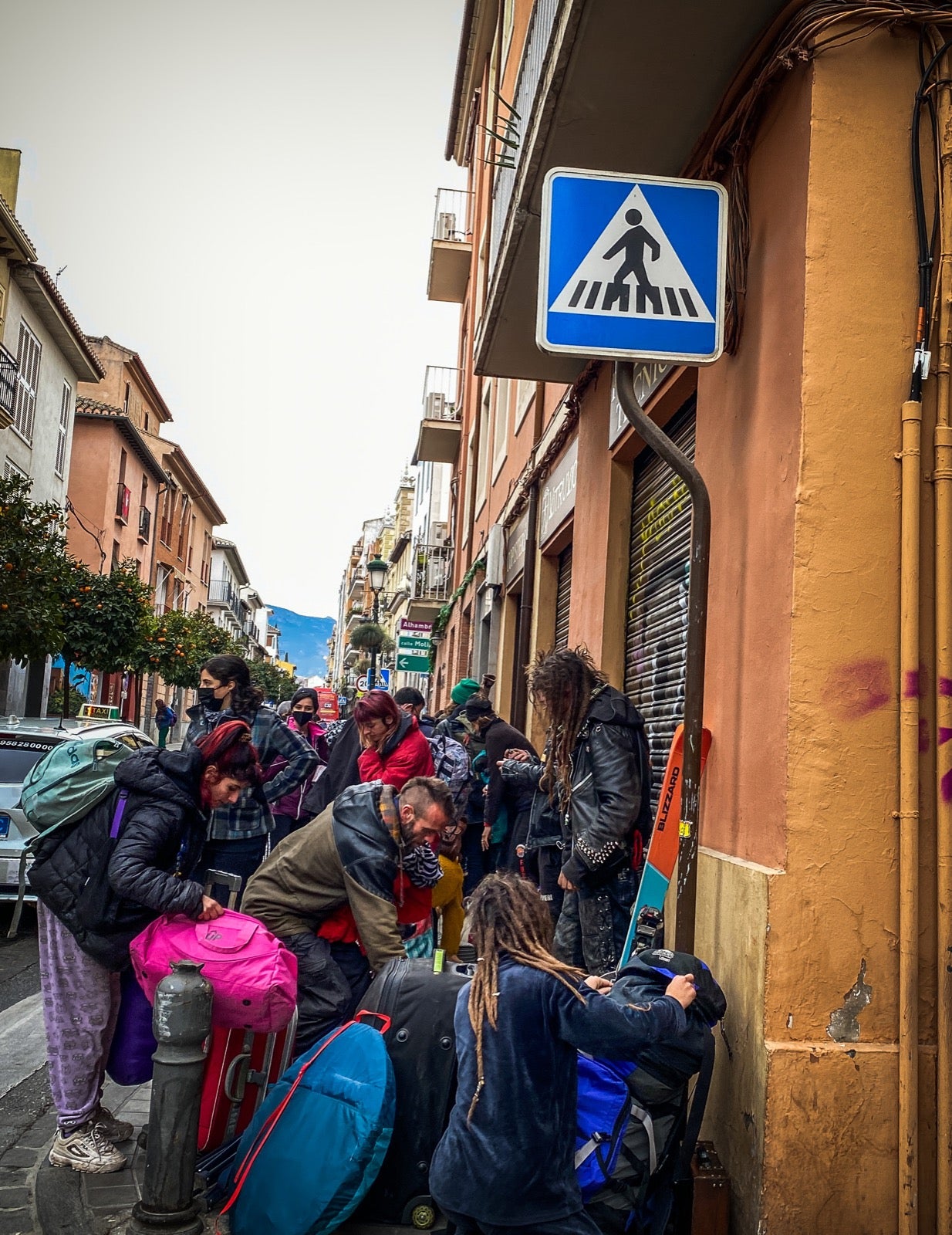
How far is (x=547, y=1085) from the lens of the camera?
3.05 metres

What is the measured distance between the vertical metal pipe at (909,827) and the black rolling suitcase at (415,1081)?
58.5 inches

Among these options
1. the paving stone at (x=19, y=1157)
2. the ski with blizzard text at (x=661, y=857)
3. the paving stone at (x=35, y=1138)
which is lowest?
the paving stone at (x=35, y=1138)

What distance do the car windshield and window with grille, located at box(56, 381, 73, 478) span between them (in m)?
20.0

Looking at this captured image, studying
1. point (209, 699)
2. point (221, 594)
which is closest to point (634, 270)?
point (209, 699)

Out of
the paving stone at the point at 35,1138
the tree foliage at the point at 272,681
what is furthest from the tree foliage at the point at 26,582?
the tree foliage at the point at 272,681

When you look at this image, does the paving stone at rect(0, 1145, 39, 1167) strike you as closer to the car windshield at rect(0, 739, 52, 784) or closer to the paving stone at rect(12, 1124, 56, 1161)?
the paving stone at rect(12, 1124, 56, 1161)

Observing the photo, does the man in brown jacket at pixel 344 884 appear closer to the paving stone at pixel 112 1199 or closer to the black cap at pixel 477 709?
the paving stone at pixel 112 1199

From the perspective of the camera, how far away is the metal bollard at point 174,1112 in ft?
11.6

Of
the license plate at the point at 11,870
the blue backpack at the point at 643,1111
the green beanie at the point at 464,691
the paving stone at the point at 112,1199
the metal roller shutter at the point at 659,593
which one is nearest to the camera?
the blue backpack at the point at 643,1111

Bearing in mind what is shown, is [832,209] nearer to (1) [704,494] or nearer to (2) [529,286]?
(1) [704,494]

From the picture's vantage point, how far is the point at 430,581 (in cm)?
2756

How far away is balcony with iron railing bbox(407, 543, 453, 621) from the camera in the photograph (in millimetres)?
26594

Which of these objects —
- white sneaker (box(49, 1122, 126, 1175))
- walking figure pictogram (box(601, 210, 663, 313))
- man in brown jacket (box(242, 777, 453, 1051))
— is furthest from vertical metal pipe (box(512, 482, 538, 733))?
white sneaker (box(49, 1122, 126, 1175))

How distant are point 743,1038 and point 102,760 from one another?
256 cm
